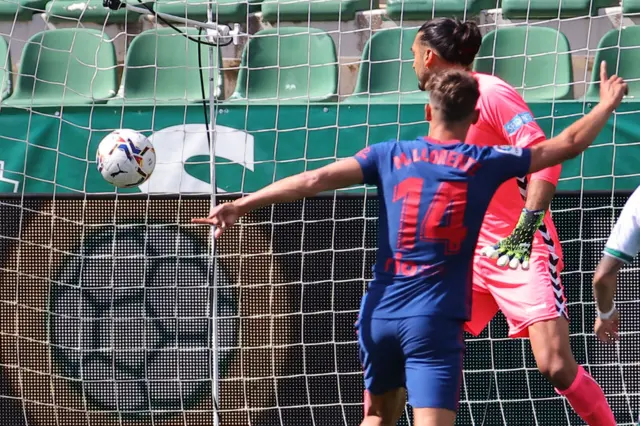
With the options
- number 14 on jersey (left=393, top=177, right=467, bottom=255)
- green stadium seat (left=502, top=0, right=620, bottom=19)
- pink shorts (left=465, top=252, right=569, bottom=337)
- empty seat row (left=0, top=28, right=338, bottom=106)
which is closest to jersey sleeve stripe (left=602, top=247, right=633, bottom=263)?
A: number 14 on jersey (left=393, top=177, right=467, bottom=255)

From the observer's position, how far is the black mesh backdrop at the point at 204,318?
5.81 meters

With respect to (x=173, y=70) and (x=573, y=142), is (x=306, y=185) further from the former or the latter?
(x=173, y=70)

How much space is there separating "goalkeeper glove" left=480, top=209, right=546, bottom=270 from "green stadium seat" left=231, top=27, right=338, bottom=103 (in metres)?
3.21

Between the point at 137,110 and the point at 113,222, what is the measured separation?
70 centimetres

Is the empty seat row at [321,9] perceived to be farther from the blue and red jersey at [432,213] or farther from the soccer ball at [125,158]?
the blue and red jersey at [432,213]

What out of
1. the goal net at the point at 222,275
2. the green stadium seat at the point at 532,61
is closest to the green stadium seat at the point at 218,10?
the goal net at the point at 222,275

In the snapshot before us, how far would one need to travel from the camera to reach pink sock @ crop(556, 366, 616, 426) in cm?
434

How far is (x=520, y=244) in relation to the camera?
13.9ft

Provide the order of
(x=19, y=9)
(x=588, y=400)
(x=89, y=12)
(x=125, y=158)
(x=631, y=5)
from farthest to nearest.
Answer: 1. (x=89, y=12)
2. (x=19, y=9)
3. (x=631, y=5)
4. (x=125, y=158)
5. (x=588, y=400)

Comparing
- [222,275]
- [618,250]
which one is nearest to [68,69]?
[222,275]

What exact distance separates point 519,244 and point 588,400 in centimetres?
72

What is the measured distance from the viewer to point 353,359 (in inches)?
231

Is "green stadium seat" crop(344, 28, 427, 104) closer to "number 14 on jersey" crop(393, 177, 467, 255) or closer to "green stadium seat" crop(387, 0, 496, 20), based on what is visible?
"green stadium seat" crop(387, 0, 496, 20)

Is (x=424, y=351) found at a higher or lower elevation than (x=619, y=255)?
lower
